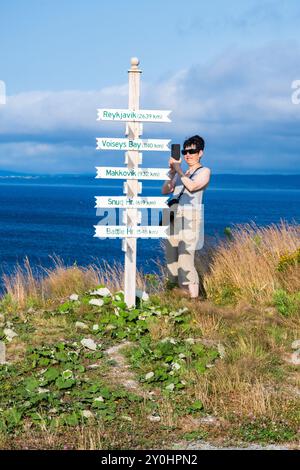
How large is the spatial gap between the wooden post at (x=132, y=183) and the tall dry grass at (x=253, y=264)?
1.77 meters

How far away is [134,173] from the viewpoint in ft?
33.9

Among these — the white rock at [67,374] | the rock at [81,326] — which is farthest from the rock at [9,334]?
the white rock at [67,374]

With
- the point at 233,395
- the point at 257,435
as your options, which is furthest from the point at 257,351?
the point at 257,435

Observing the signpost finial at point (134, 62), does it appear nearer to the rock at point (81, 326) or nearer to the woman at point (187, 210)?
the woman at point (187, 210)

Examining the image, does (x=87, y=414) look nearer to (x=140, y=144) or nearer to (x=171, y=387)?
(x=171, y=387)

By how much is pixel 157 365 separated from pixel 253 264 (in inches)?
165

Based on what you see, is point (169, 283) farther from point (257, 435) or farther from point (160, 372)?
point (257, 435)

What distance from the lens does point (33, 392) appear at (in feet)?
25.3

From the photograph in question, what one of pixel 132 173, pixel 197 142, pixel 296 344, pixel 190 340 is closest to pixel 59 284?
pixel 132 173

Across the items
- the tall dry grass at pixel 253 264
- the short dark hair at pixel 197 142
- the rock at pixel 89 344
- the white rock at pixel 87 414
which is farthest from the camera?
the tall dry grass at pixel 253 264

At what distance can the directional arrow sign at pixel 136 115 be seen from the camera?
33.1 ft

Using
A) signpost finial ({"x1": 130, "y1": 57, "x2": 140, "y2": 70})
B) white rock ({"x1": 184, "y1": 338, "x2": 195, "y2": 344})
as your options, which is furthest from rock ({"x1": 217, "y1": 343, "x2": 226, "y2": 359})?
signpost finial ({"x1": 130, "y1": 57, "x2": 140, "y2": 70})
